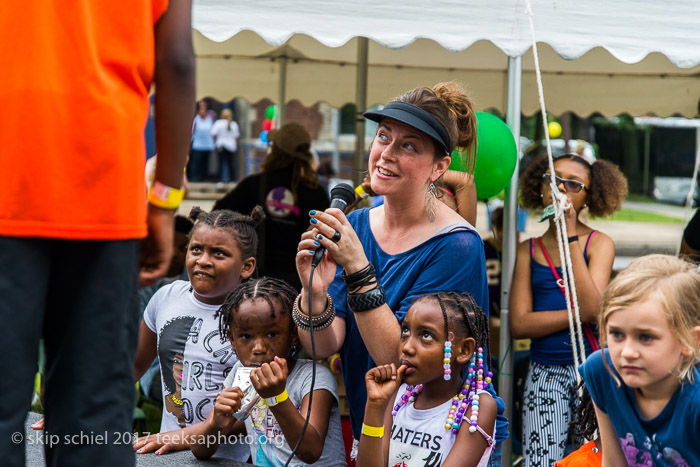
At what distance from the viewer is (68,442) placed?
138 cm

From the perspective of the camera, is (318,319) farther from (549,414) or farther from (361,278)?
(549,414)

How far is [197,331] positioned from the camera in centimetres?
299

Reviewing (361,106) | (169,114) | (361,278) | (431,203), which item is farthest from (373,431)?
(361,106)

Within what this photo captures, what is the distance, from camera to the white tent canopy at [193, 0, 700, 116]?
3408mm

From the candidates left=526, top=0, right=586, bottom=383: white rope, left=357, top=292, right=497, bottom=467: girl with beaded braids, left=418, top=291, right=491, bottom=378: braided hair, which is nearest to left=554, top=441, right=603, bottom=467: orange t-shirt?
left=357, top=292, right=497, bottom=467: girl with beaded braids

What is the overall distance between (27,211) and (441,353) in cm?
147

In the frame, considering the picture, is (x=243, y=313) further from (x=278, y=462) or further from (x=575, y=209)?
(x=575, y=209)

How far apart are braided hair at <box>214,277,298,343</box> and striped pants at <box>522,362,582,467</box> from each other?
1.42m

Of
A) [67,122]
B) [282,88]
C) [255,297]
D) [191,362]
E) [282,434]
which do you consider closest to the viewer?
[67,122]

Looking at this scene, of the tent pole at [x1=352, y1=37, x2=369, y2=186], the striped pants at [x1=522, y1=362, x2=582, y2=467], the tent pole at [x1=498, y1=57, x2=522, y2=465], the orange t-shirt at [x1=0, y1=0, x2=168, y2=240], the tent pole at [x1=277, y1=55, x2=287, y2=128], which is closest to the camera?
the orange t-shirt at [x1=0, y1=0, x2=168, y2=240]

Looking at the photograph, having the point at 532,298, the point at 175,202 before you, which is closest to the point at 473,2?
the point at 532,298

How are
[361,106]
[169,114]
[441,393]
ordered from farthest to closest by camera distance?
[361,106], [441,393], [169,114]

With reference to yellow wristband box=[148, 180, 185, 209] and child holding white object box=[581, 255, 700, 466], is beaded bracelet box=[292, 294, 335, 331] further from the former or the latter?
yellow wristband box=[148, 180, 185, 209]

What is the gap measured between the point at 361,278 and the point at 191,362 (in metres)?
0.91
